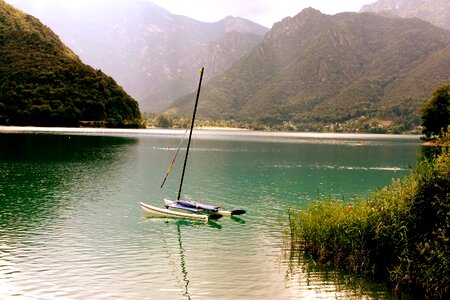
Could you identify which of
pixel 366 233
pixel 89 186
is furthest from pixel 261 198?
pixel 366 233

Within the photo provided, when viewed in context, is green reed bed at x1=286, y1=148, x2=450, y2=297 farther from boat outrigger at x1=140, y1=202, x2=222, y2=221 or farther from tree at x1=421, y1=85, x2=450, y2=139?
tree at x1=421, y1=85, x2=450, y2=139

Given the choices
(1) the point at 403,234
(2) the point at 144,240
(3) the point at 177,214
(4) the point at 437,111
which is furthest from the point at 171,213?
(4) the point at 437,111

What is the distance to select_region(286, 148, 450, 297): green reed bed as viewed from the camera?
23781mm

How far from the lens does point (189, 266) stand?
29.2 meters

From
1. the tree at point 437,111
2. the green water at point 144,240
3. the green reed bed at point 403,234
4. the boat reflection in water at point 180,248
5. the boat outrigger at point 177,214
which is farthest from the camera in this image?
the tree at point 437,111

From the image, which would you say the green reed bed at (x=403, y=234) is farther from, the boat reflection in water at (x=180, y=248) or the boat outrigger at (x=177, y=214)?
the boat outrigger at (x=177, y=214)

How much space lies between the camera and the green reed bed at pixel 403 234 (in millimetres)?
23781

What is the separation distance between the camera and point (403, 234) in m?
25.5

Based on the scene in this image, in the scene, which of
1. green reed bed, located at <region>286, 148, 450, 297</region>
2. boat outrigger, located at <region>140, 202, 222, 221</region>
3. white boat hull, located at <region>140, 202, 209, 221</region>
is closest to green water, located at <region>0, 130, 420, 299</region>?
boat outrigger, located at <region>140, 202, 222, 221</region>

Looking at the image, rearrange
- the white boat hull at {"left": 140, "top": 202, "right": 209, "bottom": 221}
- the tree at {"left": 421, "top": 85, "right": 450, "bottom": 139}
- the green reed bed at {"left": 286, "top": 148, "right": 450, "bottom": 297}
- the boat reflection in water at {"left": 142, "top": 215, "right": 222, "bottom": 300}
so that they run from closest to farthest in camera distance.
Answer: the green reed bed at {"left": 286, "top": 148, "right": 450, "bottom": 297}
the boat reflection in water at {"left": 142, "top": 215, "right": 222, "bottom": 300}
the white boat hull at {"left": 140, "top": 202, "right": 209, "bottom": 221}
the tree at {"left": 421, "top": 85, "right": 450, "bottom": 139}

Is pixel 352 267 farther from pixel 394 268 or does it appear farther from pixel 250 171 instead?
pixel 250 171

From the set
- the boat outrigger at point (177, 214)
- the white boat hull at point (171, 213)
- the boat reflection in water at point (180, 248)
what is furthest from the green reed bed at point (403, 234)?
the white boat hull at point (171, 213)

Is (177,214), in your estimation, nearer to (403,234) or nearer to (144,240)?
(144,240)

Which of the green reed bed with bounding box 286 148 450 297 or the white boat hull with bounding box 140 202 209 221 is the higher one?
the green reed bed with bounding box 286 148 450 297
